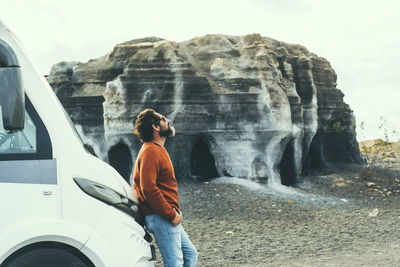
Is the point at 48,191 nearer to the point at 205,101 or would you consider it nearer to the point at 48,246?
the point at 48,246

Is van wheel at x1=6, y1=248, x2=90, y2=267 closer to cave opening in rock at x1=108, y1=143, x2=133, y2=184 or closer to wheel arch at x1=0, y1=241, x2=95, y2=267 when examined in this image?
wheel arch at x1=0, y1=241, x2=95, y2=267

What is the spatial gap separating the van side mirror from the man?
1.24 m

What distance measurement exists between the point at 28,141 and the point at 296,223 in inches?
392

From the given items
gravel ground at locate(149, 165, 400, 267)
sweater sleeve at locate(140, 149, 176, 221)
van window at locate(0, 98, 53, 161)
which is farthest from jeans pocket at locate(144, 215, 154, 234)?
gravel ground at locate(149, 165, 400, 267)

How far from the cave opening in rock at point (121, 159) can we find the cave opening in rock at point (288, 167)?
20.0 feet

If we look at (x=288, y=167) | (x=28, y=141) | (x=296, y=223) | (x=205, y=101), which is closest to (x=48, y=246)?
(x=28, y=141)

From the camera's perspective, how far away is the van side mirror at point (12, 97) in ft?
13.6

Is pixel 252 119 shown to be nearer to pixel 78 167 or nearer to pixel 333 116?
pixel 333 116

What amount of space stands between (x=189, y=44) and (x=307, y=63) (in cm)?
582

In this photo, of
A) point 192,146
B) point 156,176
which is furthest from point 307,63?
point 156,176

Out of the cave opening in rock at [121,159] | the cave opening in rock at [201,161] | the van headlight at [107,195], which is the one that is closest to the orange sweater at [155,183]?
the van headlight at [107,195]

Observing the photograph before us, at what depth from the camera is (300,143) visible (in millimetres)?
21625

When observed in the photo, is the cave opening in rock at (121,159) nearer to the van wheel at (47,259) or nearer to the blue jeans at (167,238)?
the blue jeans at (167,238)

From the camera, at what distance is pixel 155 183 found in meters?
4.91
